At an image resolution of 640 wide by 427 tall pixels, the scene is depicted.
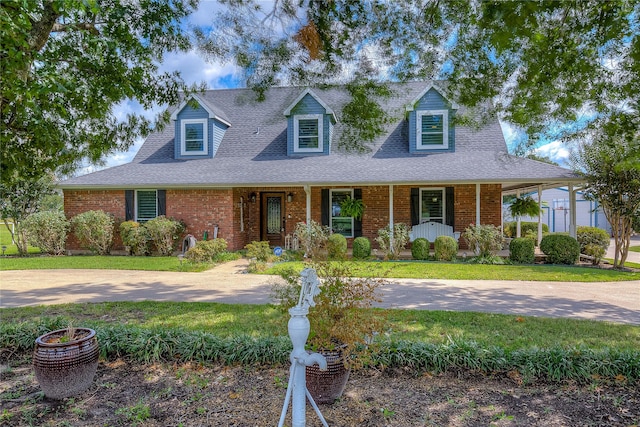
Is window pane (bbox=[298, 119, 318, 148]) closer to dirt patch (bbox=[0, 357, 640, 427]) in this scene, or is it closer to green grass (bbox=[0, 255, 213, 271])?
green grass (bbox=[0, 255, 213, 271])

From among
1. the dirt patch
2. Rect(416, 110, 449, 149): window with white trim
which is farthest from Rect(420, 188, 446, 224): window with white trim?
the dirt patch

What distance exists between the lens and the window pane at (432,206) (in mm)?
14055

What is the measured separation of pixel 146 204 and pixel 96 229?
179 cm

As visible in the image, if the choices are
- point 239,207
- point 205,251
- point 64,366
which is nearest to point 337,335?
point 64,366

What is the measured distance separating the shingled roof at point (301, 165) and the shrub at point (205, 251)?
220 centimetres

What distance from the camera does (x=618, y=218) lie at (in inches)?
428

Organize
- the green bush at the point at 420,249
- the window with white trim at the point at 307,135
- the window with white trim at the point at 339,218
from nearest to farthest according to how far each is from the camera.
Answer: the green bush at the point at 420,249
the window with white trim at the point at 339,218
the window with white trim at the point at 307,135

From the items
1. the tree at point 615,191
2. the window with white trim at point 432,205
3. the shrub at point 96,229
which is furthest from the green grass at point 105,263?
the tree at point 615,191

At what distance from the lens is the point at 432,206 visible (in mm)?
14125

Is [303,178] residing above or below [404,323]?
above

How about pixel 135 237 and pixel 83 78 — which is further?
pixel 135 237

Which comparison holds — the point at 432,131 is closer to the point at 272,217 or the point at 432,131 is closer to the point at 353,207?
the point at 353,207

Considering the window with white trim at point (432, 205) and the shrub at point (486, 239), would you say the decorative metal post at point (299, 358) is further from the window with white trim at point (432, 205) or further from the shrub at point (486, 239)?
the window with white trim at point (432, 205)

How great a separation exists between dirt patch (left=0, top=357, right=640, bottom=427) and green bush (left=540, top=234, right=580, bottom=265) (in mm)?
8821
